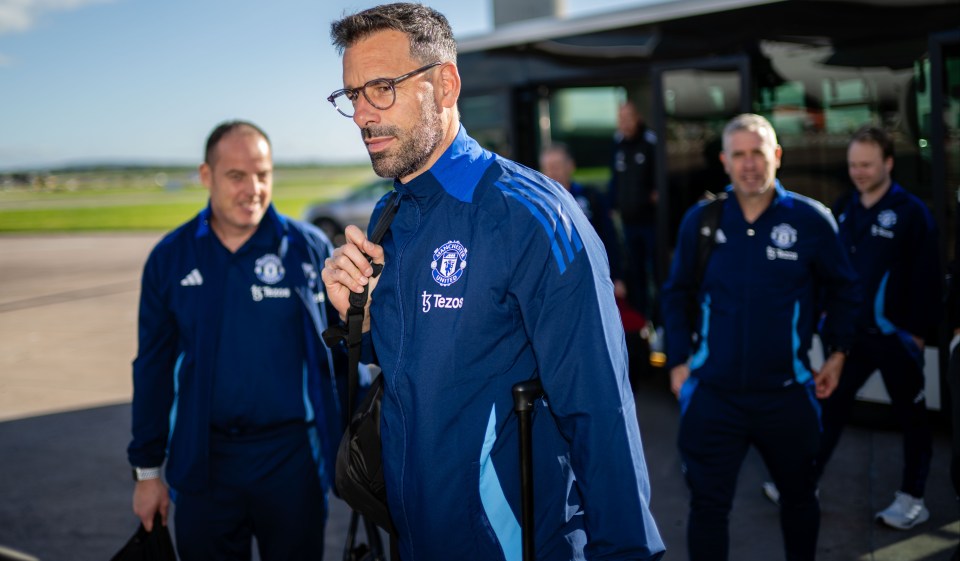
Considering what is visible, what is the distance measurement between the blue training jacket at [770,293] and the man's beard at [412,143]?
200cm

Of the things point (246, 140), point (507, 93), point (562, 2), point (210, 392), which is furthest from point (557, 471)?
point (562, 2)

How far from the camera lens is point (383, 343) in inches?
70.1

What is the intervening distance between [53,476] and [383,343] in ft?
16.6

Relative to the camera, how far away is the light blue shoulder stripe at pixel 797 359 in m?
3.28

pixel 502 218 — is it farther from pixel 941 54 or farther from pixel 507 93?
pixel 507 93

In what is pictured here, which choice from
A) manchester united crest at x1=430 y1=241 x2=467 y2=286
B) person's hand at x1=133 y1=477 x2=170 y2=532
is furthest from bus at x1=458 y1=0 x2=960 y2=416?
person's hand at x1=133 y1=477 x2=170 y2=532

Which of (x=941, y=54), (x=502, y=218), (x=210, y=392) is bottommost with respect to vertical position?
(x=210, y=392)

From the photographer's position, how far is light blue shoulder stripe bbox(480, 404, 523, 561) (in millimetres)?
1637

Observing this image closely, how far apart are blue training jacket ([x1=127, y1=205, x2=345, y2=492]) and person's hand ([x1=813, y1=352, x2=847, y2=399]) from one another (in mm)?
2037

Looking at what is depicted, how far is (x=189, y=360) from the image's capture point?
2.83 meters

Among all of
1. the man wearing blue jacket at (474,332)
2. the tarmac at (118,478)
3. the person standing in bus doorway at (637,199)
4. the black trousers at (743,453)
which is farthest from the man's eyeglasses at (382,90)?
the person standing in bus doorway at (637,199)

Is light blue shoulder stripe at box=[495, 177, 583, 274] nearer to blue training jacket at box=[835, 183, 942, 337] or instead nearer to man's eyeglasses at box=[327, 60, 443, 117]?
man's eyeglasses at box=[327, 60, 443, 117]

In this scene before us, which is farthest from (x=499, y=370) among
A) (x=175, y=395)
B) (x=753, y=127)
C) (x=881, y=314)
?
(x=881, y=314)

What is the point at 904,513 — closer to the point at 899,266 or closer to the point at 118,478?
the point at 899,266
